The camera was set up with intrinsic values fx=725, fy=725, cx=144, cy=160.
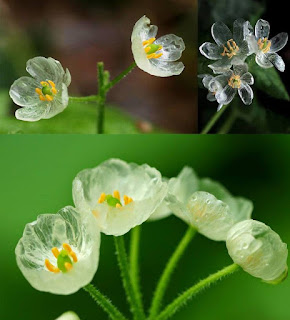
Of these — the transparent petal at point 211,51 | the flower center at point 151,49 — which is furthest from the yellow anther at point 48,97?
the transparent petal at point 211,51

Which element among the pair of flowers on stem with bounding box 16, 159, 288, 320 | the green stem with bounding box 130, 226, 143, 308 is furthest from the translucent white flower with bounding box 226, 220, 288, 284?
the green stem with bounding box 130, 226, 143, 308

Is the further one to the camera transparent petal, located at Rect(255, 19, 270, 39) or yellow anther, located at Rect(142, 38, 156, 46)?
transparent petal, located at Rect(255, 19, 270, 39)

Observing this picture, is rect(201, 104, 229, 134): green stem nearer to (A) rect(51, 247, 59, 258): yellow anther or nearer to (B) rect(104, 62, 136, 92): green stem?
(B) rect(104, 62, 136, 92): green stem

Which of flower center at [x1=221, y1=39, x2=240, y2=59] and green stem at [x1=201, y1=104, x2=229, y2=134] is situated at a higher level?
flower center at [x1=221, y1=39, x2=240, y2=59]

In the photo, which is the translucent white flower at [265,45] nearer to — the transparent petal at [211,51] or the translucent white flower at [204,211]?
the transparent petal at [211,51]

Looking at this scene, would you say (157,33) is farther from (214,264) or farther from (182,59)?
(214,264)

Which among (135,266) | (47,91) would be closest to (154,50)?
(47,91)

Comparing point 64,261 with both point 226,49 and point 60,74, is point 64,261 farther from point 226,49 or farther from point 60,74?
point 226,49
